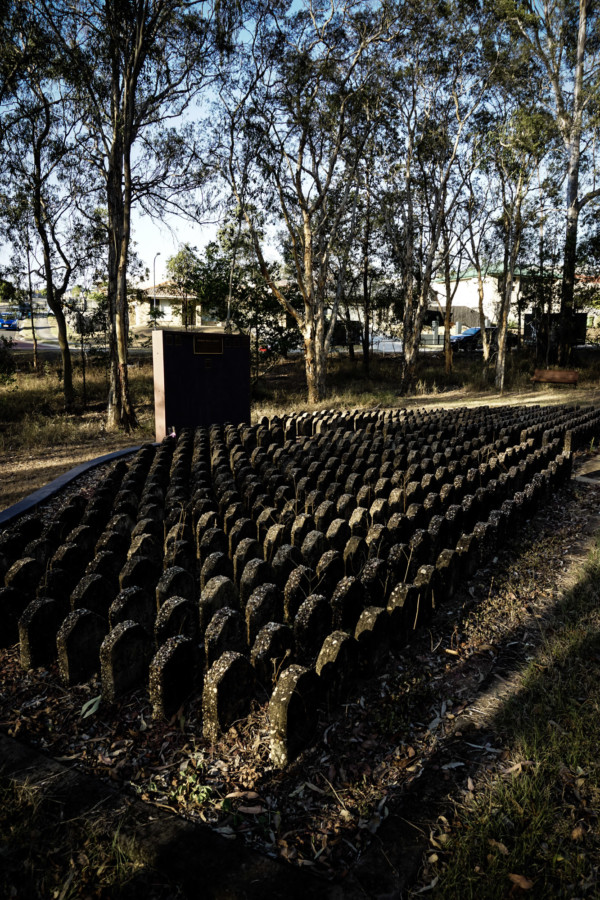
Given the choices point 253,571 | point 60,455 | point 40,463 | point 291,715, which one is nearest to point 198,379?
point 40,463

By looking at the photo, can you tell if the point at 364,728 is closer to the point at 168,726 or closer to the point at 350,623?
the point at 350,623

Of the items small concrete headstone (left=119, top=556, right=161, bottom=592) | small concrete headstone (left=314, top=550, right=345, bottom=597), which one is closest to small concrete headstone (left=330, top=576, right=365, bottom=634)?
small concrete headstone (left=314, top=550, right=345, bottom=597)

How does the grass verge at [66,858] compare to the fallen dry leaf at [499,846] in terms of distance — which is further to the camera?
the fallen dry leaf at [499,846]

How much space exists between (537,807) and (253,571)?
5.46 feet

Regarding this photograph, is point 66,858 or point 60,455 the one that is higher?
point 60,455

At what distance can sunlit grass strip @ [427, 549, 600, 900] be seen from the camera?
1.73 meters

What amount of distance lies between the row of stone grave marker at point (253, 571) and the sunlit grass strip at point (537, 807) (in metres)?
→ 0.66

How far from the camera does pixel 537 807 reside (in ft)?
6.49

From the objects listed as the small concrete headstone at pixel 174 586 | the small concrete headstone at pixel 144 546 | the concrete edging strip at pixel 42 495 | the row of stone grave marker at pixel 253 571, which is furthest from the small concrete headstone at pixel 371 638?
the concrete edging strip at pixel 42 495

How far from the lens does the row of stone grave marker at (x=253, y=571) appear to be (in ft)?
8.18

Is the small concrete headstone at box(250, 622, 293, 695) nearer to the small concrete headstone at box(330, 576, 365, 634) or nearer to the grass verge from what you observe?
the small concrete headstone at box(330, 576, 365, 634)

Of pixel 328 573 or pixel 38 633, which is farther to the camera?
pixel 328 573

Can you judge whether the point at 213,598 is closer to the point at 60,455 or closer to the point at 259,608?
the point at 259,608

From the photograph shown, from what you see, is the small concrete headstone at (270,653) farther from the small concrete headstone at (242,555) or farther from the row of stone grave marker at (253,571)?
the small concrete headstone at (242,555)
